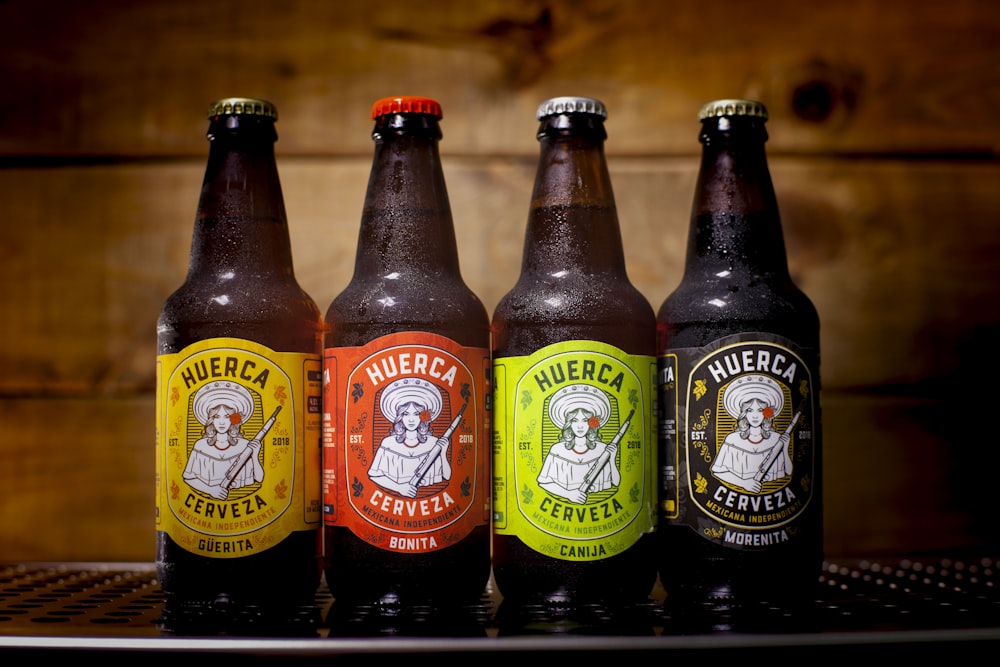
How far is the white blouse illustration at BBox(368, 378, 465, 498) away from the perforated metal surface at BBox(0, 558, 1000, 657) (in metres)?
0.14

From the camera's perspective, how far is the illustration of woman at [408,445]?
1074mm

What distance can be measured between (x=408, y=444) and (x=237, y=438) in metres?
0.19

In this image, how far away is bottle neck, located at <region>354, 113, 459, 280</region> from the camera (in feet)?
3.83

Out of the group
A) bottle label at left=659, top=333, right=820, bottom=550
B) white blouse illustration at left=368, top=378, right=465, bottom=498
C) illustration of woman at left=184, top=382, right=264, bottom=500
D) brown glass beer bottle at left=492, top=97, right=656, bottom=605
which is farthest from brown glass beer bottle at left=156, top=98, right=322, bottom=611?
bottle label at left=659, top=333, right=820, bottom=550

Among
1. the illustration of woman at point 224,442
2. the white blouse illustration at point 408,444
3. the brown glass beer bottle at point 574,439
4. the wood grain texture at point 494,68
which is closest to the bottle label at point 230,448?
the illustration of woman at point 224,442

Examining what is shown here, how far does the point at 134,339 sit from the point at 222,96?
15.4 inches

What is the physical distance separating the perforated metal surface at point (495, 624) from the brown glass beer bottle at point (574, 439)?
4cm

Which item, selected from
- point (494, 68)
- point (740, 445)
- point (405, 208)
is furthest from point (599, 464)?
point (494, 68)

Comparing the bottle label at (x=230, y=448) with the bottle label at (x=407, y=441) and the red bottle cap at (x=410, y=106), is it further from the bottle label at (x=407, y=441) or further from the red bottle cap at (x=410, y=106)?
the red bottle cap at (x=410, y=106)

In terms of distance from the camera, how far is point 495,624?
969mm

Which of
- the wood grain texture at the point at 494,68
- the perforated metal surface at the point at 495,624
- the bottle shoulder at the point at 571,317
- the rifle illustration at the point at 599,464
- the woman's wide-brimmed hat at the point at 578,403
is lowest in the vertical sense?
the perforated metal surface at the point at 495,624

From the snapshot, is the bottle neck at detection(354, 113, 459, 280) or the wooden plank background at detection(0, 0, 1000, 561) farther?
the wooden plank background at detection(0, 0, 1000, 561)

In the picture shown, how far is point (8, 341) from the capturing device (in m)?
1.50

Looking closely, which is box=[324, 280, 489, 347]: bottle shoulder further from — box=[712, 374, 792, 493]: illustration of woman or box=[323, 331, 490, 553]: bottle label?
box=[712, 374, 792, 493]: illustration of woman
